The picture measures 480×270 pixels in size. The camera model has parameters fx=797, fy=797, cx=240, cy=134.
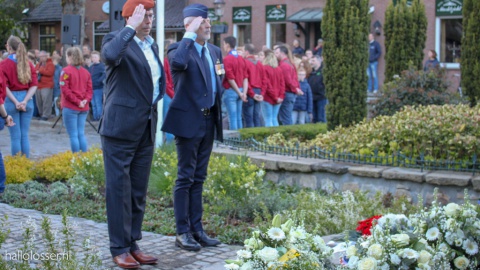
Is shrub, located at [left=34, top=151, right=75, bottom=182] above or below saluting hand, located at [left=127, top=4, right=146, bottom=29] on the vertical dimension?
below

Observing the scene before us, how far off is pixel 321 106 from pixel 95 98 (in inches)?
218

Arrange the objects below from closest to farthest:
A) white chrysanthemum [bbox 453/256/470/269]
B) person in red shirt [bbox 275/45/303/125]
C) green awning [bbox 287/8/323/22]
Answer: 1. white chrysanthemum [bbox 453/256/470/269]
2. person in red shirt [bbox 275/45/303/125]
3. green awning [bbox 287/8/323/22]

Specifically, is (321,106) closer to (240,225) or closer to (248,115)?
(248,115)

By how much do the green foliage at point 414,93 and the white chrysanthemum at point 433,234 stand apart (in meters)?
7.71

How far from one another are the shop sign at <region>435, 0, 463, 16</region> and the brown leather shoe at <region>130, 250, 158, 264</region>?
69.8 ft

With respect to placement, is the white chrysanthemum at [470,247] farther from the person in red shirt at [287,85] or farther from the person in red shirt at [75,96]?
the person in red shirt at [287,85]

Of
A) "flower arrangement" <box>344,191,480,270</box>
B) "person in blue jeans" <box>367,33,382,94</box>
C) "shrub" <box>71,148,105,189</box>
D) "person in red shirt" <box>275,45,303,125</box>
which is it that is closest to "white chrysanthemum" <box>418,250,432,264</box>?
"flower arrangement" <box>344,191,480,270</box>

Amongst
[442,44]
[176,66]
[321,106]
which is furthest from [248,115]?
[442,44]

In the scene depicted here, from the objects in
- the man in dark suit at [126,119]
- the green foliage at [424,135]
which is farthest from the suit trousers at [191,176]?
the green foliage at [424,135]

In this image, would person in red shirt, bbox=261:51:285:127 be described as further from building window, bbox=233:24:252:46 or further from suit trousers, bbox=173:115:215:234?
building window, bbox=233:24:252:46

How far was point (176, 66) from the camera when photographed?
20.7 feet

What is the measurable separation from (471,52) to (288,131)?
12.5 feet

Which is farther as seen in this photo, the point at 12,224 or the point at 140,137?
the point at 12,224

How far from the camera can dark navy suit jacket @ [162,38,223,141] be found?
6332 mm
